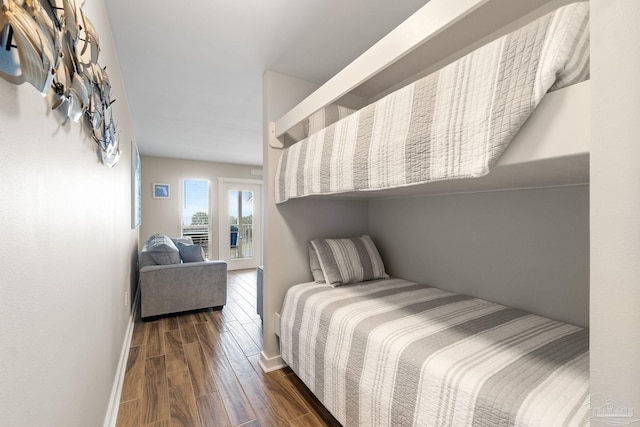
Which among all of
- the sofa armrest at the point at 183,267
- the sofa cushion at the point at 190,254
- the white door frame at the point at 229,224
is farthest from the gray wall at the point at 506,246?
the white door frame at the point at 229,224

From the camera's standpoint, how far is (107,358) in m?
1.42

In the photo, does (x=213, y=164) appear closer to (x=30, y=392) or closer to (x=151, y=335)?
(x=151, y=335)

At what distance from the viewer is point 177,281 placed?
2988 millimetres

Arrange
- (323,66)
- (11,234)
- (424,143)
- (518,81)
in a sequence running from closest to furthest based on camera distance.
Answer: (11,234) → (518,81) → (424,143) → (323,66)

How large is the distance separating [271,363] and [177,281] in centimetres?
164

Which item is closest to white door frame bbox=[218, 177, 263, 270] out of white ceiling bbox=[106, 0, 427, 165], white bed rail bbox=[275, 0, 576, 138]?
white ceiling bbox=[106, 0, 427, 165]

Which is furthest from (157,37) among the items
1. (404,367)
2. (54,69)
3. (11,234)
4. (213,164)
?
(213,164)

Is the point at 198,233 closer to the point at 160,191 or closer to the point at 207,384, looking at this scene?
the point at 160,191

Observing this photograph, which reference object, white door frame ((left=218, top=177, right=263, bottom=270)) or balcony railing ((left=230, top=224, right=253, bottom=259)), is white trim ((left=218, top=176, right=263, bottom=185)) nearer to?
white door frame ((left=218, top=177, right=263, bottom=270))

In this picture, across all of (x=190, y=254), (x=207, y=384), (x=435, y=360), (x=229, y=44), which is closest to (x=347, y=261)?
(x=435, y=360)

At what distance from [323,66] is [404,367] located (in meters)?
2.03

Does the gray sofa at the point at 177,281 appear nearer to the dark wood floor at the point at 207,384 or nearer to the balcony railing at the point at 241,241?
the dark wood floor at the point at 207,384

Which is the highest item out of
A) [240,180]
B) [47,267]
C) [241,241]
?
[240,180]

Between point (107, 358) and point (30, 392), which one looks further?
point (107, 358)
